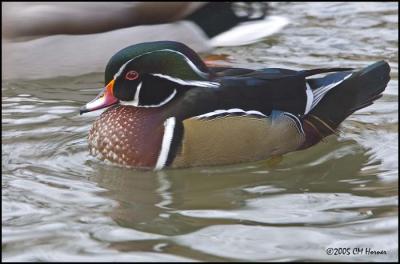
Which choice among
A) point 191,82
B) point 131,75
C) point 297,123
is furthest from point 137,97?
point 297,123

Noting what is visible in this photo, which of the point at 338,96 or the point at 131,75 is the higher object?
the point at 131,75

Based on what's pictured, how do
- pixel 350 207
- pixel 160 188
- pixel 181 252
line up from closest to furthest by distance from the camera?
pixel 181 252, pixel 350 207, pixel 160 188

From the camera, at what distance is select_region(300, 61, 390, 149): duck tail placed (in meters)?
5.89

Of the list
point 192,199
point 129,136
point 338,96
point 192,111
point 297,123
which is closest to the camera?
point 192,199

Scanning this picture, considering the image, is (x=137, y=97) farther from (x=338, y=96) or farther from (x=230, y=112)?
(x=338, y=96)

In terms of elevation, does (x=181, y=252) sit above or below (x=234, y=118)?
below

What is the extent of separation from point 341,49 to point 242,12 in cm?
93

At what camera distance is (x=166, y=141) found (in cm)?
551

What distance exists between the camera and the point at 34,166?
5.77 metres

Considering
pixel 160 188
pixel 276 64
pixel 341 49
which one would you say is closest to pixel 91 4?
pixel 276 64

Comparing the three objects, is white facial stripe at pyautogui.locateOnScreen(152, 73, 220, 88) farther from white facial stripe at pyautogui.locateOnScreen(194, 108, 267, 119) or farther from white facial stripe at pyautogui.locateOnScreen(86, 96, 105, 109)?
white facial stripe at pyautogui.locateOnScreen(86, 96, 105, 109)

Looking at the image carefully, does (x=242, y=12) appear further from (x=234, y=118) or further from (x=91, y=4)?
(x=234, y=118)

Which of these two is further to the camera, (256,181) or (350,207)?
(256,181)

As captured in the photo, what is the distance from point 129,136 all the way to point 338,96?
4.08 ft
